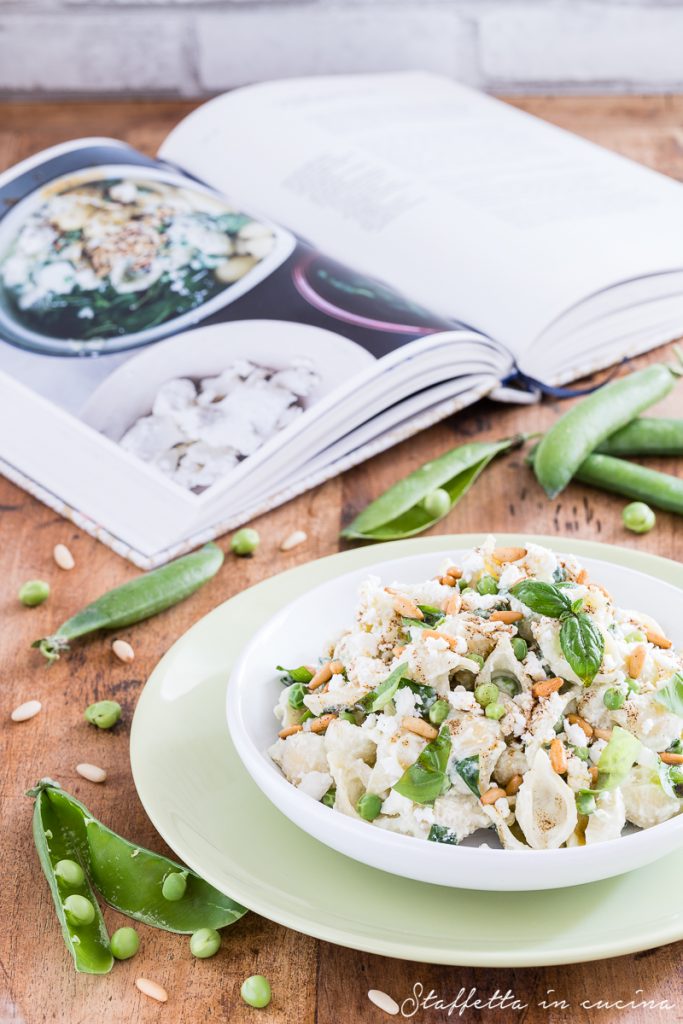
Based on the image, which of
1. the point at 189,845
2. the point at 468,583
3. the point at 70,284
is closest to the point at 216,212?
the point at 70,284

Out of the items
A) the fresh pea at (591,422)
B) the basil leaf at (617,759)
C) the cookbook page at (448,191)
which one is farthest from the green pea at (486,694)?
the cookbook page at (448,191)

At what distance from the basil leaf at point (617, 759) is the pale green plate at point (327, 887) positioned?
10cm

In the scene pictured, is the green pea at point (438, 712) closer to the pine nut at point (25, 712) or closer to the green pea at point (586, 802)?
the green pea at point (586, 802)

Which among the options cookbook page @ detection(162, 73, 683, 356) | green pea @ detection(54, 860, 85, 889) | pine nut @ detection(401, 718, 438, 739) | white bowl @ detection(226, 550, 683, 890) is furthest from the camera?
cookbook page @ detection(162, 73, 683, 356)

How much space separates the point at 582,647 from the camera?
107 centimetres

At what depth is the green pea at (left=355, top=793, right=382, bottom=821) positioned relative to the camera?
1.05 meters

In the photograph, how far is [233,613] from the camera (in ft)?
4.66

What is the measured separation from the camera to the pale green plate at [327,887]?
0.98m

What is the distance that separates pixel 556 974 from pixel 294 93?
206cm

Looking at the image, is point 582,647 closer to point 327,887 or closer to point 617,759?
point 617,759

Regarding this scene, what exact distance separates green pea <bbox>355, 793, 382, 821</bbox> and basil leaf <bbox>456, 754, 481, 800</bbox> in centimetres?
8

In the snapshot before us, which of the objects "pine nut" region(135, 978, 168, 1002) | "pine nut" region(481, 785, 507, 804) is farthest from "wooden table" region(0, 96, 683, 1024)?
"pine nut" region(481, 785, 507, 804)

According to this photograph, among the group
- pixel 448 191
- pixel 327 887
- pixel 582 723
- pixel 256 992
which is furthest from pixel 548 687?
pixel 448 191

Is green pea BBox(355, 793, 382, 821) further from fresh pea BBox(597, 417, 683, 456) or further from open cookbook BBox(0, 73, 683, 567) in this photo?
fresh pea BBox(597, 417, 683, 456)
